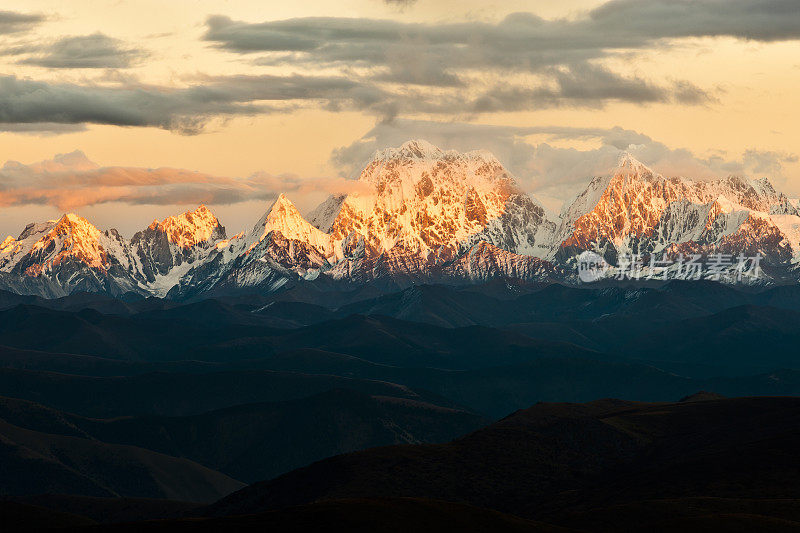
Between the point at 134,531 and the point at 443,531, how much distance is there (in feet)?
155

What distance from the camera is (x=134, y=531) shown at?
198375 mm

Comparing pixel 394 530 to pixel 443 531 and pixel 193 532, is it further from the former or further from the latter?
pixel 193 532

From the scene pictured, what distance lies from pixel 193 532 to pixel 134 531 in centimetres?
1026

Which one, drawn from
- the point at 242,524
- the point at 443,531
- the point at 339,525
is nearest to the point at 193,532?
the point at 242,524

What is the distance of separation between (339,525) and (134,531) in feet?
103

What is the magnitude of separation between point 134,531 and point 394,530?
3967 centimetres

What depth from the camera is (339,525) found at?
200 m

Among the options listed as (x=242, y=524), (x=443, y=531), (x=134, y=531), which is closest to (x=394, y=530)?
(x=443, y=531)

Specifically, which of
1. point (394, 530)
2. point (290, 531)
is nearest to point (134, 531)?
point (290, 531)

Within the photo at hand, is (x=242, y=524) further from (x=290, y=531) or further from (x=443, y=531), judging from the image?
(x=443, y=531)

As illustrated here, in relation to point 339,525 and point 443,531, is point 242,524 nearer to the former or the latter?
point 339,525

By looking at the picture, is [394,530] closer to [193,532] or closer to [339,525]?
[339,525]

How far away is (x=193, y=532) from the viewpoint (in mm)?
194750

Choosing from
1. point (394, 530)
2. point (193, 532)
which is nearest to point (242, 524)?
point (193, 532)
